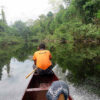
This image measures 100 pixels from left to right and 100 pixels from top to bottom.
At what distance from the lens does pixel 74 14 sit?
2584cm

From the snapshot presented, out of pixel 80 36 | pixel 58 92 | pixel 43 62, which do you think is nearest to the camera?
pixel 58 92

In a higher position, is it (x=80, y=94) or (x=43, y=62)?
(x=43, y=62)

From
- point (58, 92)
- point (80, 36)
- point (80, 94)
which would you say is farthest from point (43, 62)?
point (80, 36)

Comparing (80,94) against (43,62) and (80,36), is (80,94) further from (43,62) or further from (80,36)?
(80,36)

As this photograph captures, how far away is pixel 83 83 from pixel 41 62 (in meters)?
2.17

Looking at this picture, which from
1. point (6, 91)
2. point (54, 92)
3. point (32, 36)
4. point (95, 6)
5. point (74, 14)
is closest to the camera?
point (54, 92)

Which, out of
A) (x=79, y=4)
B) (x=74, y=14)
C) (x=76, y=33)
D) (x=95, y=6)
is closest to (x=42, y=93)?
(x=76, y=33)

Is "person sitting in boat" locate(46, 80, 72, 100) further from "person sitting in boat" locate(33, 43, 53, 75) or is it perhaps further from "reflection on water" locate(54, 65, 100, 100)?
"reflection on water" locate(54, 65, 100, 100)

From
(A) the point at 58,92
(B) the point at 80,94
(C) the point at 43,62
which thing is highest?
(A) the point at 58,92

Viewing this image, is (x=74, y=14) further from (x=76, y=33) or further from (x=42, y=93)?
(x=42, y=93)

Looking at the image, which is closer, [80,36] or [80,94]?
[80,94]

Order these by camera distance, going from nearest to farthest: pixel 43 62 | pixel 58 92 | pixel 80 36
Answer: pixel 58 92 → pixel 43 62 → pixel 80 36

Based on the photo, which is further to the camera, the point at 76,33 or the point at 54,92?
the point at 76,33

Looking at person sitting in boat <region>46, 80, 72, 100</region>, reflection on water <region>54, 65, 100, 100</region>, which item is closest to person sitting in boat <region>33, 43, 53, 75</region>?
reflection on water <region>54, 65, 100, 100</region>
